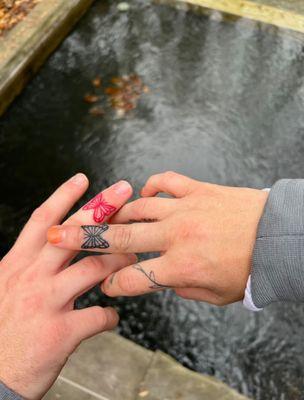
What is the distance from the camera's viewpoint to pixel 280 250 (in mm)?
1284

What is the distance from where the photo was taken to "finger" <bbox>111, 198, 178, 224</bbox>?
166cm

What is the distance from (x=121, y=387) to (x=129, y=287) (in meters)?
0.78

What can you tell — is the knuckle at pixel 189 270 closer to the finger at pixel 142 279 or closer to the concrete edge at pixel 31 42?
the finger at pixel 142 279

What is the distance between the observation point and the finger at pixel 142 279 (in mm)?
1537

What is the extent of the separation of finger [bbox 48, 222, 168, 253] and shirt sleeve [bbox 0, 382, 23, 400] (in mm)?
514

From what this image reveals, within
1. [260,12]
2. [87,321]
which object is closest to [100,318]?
[87,321]

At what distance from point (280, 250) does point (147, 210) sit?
1.94 feet

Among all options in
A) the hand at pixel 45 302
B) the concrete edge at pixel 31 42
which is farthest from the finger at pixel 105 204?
the concrete edge at pixel 31 42

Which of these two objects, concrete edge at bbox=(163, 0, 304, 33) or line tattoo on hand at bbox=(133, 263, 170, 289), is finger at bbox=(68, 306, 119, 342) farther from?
concrete edge at bbox=(163, 0, 304, 33)

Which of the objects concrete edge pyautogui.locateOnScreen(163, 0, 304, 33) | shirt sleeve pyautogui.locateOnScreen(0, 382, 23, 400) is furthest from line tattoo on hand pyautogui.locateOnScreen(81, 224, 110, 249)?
concrete edge pyautogui.locateOnScreen(163, 0, 304, 33)

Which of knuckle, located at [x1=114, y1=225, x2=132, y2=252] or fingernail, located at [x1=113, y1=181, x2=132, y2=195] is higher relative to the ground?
fingernail, located at [x1=113, y1=181, x2=132, y2=195]

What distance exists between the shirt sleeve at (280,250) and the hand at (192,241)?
109 mm

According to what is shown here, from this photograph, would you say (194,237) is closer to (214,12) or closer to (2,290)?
(2,290)

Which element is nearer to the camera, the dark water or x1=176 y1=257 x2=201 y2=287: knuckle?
x1=176 y1=257 x2=201 y2=287: knuckle
